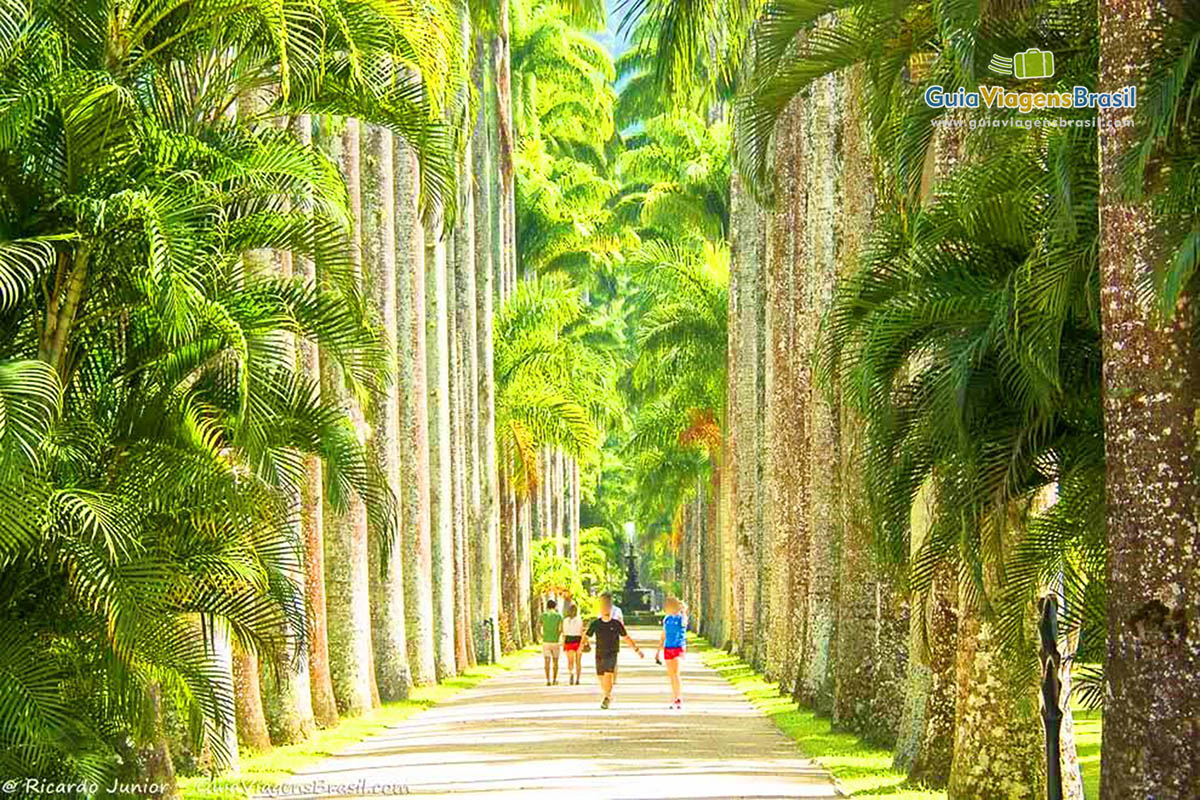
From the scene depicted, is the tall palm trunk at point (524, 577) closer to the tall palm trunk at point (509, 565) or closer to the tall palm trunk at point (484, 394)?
the tall palm trunk at point (509, 565)

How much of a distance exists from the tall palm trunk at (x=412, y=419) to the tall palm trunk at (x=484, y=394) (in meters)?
11.4

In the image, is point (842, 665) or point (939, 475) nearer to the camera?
point (939, 475)

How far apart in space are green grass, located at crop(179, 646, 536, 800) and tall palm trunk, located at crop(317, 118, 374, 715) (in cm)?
46

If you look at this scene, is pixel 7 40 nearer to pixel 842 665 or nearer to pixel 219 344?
pixel 219 344

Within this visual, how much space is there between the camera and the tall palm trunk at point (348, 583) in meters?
23.9

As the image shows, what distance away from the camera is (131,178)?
39.7 ft

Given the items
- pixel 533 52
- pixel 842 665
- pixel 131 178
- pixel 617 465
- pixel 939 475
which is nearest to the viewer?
pixel 131 178

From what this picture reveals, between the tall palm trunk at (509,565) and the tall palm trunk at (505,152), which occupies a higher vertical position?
the tall palm trunk at (505,152)

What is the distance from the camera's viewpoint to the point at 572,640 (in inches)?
1323

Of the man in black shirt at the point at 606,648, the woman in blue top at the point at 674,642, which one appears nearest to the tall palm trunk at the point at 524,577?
the man in black shirt at the point at 606,648

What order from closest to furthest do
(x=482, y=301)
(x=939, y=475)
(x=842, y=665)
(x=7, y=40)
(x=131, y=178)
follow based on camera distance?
(x=7, y=40) → (x=131, y=178) → (x=939, y=475) → (x=842, y=665) → (x=482, y=301)

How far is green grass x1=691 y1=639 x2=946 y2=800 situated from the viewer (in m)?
15.1

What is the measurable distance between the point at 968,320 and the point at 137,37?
5.58m

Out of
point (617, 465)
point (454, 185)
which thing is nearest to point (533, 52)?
point (617, 465)
